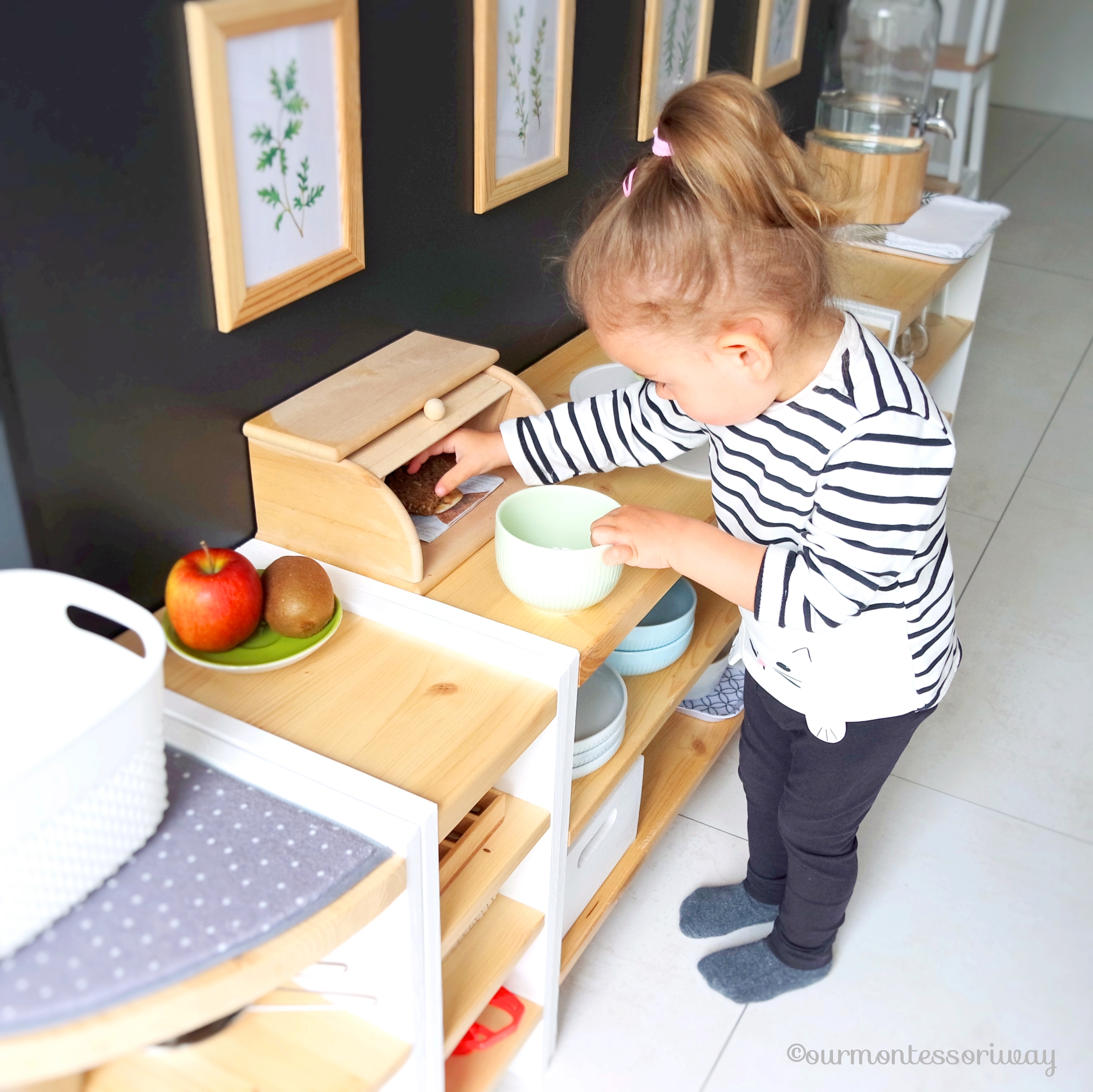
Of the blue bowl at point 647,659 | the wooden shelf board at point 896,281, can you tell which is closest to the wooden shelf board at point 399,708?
the blue bowl at point 647,659

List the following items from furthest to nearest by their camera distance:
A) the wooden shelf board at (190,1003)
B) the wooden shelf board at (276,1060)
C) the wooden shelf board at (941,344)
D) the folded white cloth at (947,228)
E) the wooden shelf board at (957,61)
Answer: the wooden shelf board at (957,61) → the wooden shelf board at (941,344) → the folded white cloth at (947,228) → the wooden shelf board at (276,1060) → the wooden shelf board at (190,1003)

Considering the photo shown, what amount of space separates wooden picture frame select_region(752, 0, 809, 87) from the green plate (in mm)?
1392

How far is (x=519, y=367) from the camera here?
1614 mm

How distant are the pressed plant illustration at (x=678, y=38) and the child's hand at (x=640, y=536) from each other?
846 millimetres

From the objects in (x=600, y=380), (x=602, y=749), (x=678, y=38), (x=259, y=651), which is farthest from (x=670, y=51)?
(x=259, y=651)

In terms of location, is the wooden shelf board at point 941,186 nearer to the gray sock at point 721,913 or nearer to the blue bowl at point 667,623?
the blue bowl at point 667,623

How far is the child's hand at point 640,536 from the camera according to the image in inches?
42.4

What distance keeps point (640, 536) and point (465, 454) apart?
0.77 ft

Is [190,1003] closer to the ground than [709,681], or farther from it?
farther from it

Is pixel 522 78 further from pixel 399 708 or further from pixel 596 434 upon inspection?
pixel 399 708

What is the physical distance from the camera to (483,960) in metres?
1.11

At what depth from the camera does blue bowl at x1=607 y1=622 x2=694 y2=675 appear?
144 centimetres

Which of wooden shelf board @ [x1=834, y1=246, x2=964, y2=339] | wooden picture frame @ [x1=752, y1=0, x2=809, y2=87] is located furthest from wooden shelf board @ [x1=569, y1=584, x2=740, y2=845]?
wooden picture frame @ [x1=752, y1=0, x2=809, y2=87]

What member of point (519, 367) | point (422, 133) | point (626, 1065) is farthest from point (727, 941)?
point (422, 133)
